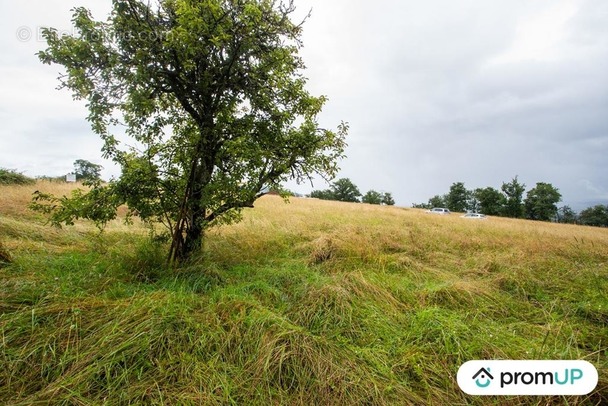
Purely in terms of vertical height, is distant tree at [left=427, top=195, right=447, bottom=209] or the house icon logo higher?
distant tree at [left=427, top=195, right=447, bottom=209]

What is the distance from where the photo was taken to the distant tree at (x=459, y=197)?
71.5m

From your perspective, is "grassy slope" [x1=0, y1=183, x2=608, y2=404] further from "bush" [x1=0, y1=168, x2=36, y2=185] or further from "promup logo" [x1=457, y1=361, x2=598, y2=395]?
"bush" [x1=0, y1=168, x2=36, y2=185]

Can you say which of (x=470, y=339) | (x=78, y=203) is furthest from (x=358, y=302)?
(x=78, y=203)

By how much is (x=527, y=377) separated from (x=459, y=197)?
261 ft

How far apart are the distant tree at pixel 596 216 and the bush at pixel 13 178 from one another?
10672 centimetres

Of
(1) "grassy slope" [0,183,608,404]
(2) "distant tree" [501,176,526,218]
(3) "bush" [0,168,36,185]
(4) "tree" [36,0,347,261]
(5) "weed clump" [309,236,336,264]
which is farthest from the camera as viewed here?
(2) "distant tree" [501,176,526,218]

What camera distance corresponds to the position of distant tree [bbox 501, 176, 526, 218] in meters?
59.5

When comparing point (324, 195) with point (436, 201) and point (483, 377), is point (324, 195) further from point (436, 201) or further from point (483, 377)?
point (483, 377)

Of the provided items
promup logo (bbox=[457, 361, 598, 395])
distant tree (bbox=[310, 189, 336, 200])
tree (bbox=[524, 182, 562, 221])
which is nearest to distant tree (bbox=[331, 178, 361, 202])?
distant tree (bbox=[310, 189, 336, 200])

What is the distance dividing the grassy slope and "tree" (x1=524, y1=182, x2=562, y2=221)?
72.0m

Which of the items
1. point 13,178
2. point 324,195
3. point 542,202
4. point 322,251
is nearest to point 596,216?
point 542,202

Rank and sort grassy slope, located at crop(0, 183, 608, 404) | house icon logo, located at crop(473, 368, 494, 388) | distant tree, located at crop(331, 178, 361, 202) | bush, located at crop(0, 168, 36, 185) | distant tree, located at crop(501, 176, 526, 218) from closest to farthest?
grassy slope, located at crop(0, 183, 608, 404) < house icon logo, located at crop(473, 368, 494, 388) < bush, located at crop(0, 168, 36, 185) < distant tree, located at crop(501, 176, 526, 218) < distant tree, located at crop(331, 178, 361, 202)

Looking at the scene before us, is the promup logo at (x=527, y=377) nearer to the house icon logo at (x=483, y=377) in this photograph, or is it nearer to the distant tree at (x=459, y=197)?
the house icon logo at (x=483, y=377)

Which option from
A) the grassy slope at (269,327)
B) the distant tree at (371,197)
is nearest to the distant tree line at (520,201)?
the distant tree at (371,197)
